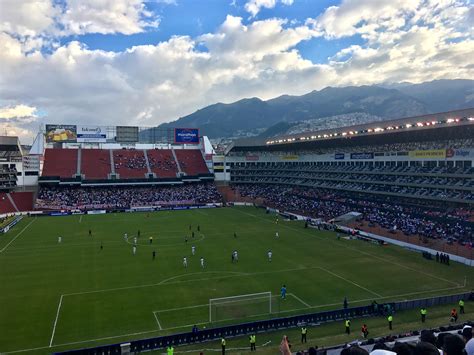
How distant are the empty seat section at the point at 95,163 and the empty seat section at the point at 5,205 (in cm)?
1862

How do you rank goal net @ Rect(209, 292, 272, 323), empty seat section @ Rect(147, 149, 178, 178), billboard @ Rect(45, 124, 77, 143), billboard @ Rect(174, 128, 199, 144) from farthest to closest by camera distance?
billboard @ Rect(174, 128, 199, 144) → empty seat section @ Rect(147, 149, 178, 178) → billboard @ Rect(45, 124, 77, 143) → goal net @ Rect(209, 292, 272, 323)

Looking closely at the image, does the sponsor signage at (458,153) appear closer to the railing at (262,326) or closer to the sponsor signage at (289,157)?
the railing at (262,326)

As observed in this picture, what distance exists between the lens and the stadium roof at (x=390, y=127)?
171 ft

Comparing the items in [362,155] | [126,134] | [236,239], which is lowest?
[236,239]

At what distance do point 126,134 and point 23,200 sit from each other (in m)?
34.5

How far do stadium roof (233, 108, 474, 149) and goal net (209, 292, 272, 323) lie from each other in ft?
131

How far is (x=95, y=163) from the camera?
100 m

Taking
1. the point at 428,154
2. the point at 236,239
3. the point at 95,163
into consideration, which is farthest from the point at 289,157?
the point at 236,239

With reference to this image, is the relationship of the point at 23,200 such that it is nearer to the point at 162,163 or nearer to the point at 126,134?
the point at 126,134

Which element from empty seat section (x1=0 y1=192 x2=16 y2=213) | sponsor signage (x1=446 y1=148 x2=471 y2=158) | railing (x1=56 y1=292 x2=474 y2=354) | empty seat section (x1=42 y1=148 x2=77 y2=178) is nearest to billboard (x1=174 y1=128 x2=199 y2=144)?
empty seat section (x1=42 y1=148 x2=77 y2=178)

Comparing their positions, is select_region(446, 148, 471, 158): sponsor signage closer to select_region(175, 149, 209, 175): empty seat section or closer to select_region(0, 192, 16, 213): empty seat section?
select_region(175, 149, 209, 175): empty seat section

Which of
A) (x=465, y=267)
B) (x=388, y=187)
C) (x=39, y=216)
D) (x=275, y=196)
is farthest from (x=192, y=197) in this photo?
(x=465, y=267)

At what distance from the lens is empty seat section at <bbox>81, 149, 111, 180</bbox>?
95.6 m

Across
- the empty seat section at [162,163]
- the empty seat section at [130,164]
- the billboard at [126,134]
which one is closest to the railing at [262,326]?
the empty seat section at [130,164]
